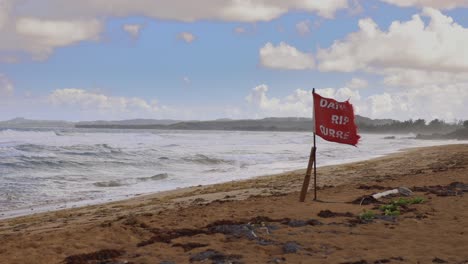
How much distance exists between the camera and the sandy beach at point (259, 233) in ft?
22.3

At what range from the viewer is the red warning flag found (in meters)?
11.0

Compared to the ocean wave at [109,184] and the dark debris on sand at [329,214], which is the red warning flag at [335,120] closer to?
the dark debris on sand at [329,214]

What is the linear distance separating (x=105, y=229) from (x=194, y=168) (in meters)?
18.6

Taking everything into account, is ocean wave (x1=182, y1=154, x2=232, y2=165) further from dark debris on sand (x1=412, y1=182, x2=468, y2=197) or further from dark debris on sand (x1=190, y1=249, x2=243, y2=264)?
dark debris on sand (x1=190, y1=249, x2=243, y2=264)

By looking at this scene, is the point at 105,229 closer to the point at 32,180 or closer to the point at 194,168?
the point at 32,180

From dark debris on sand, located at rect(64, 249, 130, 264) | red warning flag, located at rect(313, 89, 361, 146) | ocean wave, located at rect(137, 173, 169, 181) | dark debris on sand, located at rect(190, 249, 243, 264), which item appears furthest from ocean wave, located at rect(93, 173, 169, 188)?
dark debris on sand, located at rect(190, 249, 243, 264)

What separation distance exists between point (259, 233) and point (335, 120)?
412cm

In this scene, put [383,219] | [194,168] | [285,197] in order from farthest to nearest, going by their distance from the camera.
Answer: [194,168]
[285,197]
[383,219]

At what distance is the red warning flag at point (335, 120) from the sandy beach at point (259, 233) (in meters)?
1.52

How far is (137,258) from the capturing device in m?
6.74

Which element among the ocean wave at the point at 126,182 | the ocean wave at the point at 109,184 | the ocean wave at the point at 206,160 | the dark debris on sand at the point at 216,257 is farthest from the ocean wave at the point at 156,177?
the dark debris on sand at the point at 216,257

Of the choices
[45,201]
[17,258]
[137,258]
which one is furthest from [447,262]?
[45,201]

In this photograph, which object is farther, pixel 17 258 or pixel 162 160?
pixel 162 160

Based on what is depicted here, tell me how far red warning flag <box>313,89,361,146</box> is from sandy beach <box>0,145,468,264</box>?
1518 millimetres
